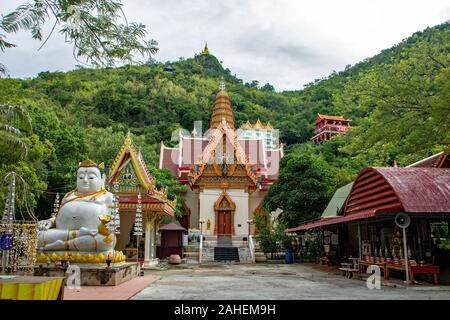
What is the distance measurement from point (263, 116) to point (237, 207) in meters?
53.8

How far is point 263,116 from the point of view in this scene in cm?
8125

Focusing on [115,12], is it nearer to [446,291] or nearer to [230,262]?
[446,291]

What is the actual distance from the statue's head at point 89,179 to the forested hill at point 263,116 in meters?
2.45

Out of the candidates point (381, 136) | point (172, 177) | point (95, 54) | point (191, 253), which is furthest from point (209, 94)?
point (95, 54)

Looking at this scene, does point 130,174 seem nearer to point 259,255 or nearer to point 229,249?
point 229,249

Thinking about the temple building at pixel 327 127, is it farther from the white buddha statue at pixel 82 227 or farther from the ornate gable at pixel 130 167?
the white buddha statue at pixel 82 227

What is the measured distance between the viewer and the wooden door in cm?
2903

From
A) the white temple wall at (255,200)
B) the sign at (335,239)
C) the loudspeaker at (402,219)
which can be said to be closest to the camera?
the loudspeaker at (402,219)

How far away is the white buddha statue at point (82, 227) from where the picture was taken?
40.8ft

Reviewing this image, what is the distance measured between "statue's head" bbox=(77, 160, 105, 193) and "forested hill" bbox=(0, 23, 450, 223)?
2.45 m

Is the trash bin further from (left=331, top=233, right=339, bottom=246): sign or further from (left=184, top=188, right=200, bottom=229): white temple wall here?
(left=184, top=188, right=200, bottom=229): white temple wall

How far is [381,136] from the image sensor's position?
13414mm

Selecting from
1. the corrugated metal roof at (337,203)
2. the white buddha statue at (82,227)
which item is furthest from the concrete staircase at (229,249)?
the white buddha statue at (82,227)

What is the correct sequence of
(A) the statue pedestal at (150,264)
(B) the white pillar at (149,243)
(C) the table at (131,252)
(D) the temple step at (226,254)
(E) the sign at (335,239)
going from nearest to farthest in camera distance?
(A) the statue pedestal at (150,264) → (B) the white pillar at (149,243) → (E) the sign at (335,239) → (C) the table at (131,252) → (D) the temple step at (226,254)
